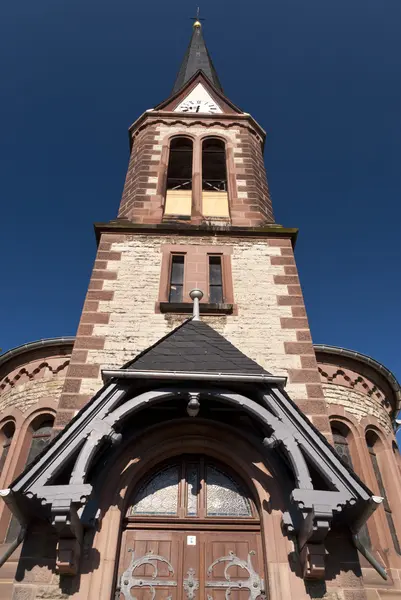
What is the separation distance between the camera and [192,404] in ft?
22.6

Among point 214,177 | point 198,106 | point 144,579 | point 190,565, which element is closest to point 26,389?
point 144,579

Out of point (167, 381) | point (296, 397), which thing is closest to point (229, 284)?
point (296, 397)

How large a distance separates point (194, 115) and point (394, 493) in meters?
11.5

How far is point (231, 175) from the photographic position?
46.4ft

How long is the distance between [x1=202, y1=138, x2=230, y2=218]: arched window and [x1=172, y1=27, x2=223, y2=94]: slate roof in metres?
7.37

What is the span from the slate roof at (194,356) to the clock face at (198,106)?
11.9 m

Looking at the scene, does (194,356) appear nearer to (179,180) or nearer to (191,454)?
(191,454)

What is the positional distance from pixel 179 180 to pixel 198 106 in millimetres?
4665

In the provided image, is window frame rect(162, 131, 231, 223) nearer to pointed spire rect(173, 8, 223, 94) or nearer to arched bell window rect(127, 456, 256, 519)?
arched bell window rect(127, 456, 256, 519)

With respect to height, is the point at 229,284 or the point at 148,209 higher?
the point at 148,209

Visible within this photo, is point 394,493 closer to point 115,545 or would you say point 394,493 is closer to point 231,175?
point 115,545

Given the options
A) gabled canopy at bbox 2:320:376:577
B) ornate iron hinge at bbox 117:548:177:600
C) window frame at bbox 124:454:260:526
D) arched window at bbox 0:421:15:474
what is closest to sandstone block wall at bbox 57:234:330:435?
gabled canopy at bbox 2:320:376:577

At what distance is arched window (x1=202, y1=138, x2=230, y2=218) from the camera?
44.9 feet

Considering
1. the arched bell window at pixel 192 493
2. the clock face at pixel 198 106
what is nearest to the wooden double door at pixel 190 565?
the arched bell window at pixel 192 493
